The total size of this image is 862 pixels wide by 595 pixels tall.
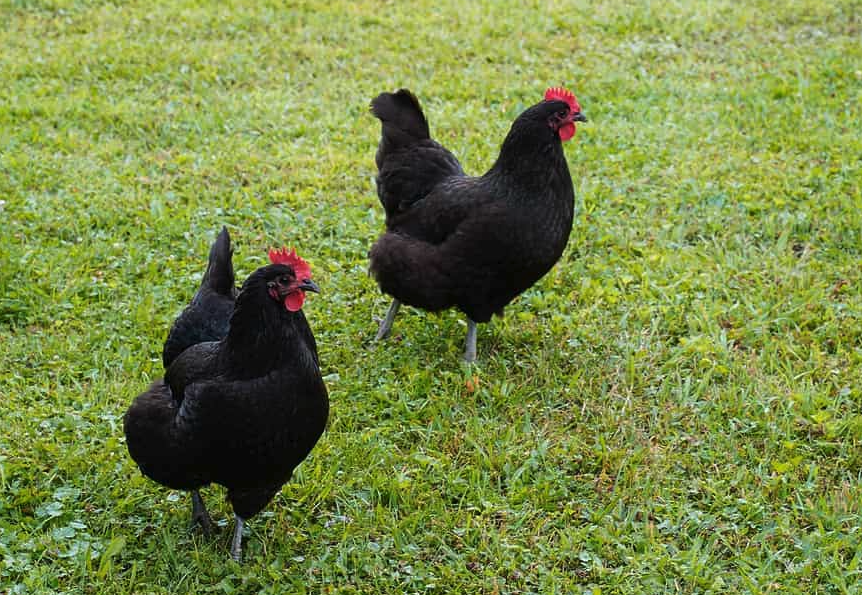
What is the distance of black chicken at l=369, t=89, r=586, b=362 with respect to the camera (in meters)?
5.27

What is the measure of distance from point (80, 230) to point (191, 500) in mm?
2891

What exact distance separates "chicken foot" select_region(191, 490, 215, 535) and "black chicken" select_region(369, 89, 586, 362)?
5.92 feet

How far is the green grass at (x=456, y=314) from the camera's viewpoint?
4.30 meters

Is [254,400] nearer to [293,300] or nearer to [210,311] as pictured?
[293,300]

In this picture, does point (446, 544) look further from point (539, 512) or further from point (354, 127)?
point (354, 127)

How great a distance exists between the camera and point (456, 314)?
6191 millimetres

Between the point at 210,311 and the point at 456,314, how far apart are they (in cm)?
212

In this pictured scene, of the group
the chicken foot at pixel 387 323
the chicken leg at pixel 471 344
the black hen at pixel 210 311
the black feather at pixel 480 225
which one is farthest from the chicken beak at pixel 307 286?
the chicken foot at pixel 387 323

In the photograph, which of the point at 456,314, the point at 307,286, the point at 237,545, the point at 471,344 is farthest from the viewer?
the point at 456,314

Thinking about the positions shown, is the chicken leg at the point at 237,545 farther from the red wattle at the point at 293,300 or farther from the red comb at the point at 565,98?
the red comb at the point at 565,98

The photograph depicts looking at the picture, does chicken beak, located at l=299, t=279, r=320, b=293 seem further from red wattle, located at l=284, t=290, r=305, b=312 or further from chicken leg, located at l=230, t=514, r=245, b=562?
chicken leg, located at l=230, t=514, r=245, b=562

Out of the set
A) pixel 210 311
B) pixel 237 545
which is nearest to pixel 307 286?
pixel 210 311

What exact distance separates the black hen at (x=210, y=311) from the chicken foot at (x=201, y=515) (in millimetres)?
623

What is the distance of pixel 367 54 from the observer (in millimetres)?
9758
